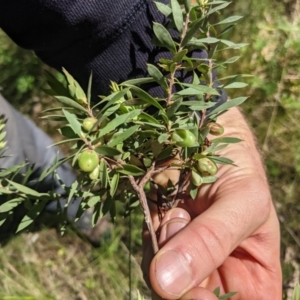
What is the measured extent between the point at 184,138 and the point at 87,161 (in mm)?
137

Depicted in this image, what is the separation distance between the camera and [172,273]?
0.87 meters

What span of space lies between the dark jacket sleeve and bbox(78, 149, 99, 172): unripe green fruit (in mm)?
417

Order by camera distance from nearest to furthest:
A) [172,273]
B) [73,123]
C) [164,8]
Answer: [73,123], [164,8], [172,273]

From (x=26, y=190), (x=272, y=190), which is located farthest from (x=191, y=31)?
(x=272, y=190)

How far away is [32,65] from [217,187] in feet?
4.90

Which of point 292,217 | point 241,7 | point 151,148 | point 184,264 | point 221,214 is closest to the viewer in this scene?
point 151,148

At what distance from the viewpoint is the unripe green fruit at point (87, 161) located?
1.75ft

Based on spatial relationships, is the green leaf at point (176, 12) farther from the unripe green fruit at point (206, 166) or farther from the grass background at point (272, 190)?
the grass background at point (272, 190)

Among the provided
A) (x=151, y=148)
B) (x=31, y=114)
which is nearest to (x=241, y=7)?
(x=31, y=114)

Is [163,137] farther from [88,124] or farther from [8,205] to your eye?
[8,205]

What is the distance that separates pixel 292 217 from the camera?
6.77ft

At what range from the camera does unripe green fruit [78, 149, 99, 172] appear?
0.53 metres

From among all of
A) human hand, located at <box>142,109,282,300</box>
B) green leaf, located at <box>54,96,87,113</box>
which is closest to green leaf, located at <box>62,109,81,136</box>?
green leaf, located at <box>54,96,87,113</box>

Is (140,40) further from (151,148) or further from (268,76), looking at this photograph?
(268,76)
